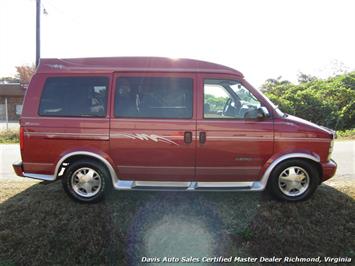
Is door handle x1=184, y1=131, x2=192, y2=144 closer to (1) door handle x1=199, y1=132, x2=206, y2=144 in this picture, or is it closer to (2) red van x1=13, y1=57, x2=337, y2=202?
(2) red van x1=13, y1=57, x2=337, y2=202

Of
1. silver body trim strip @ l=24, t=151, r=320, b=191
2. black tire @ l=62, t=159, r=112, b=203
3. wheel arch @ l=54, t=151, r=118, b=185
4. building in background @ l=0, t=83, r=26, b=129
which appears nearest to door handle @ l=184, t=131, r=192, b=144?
silver body trim strip @ l=24, t=151, r=320, b=191

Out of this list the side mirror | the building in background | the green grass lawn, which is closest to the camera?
the green grass lawn

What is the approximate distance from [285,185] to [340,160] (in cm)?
426

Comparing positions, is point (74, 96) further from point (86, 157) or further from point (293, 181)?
point (293, 181)

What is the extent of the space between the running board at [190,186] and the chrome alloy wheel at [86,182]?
333 millimetres

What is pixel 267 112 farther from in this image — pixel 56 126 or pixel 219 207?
pixel 56 126

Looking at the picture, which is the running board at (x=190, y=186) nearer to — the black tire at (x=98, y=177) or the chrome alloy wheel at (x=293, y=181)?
the black tire at (x=98, y=177)

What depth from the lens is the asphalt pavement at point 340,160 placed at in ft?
22.4

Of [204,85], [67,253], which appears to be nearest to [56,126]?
[67,253]

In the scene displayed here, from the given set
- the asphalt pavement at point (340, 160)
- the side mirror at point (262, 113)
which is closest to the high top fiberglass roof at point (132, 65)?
the side mirror at point (262, 113)

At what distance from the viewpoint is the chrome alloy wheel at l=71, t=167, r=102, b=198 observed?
4801 millimetres

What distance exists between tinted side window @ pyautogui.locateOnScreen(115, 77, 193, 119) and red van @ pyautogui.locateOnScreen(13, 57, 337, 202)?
0.01 meters

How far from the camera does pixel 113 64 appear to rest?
4.71m

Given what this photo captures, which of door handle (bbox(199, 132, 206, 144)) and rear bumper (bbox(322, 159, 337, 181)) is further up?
door handle (bbox(199, 132, 206, 144))
